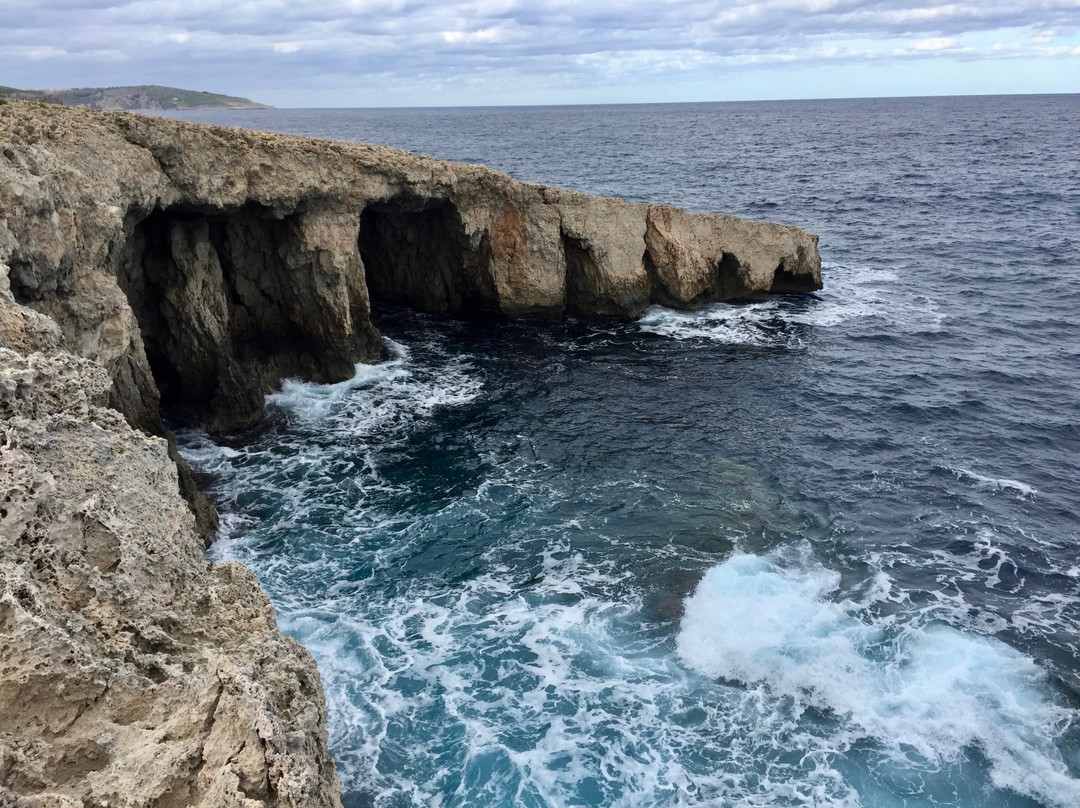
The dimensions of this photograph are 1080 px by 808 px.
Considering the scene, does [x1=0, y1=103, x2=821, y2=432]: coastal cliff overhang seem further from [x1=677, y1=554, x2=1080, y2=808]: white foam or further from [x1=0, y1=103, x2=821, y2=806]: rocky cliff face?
[x1=677, y1=554, x2=1080, y2=808]: white foam

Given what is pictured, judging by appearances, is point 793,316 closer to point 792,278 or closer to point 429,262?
point 792,278

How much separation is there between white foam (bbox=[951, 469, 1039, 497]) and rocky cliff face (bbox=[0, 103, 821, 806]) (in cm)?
1767

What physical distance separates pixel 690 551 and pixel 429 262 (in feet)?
75.0

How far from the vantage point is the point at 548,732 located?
15492mm

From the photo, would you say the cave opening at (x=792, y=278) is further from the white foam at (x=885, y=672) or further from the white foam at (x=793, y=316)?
the white foam at (x=885, y=672)

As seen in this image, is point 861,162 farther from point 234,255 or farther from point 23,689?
point 23,689

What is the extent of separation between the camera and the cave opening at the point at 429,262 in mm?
37094

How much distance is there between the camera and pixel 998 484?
24719 millimetres

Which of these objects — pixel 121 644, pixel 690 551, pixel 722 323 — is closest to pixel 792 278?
pixel 722 323

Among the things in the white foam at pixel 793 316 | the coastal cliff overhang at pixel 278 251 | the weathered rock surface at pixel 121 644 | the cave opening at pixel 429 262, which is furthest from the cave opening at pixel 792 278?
the weathered rock surface at pixel 121 644

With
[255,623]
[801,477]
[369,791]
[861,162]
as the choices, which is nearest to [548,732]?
[369,791]

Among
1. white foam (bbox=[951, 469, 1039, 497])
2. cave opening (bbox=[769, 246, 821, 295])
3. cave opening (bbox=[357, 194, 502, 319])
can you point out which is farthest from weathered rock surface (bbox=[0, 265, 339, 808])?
cave opening (bbox=[769, 246, 821, 295])

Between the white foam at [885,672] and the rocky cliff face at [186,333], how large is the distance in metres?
10.9

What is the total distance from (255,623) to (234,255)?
73.7ft
